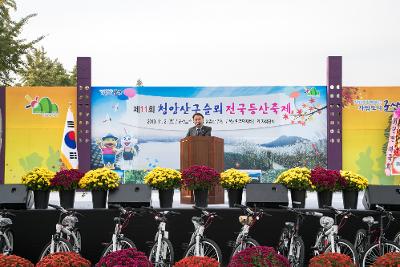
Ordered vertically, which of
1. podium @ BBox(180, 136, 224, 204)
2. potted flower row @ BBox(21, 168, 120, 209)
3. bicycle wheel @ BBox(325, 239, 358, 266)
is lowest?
bicycle wheel @ BBox(325, 239, 358, 266)

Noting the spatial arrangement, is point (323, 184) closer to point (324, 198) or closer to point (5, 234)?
point (324, 198)

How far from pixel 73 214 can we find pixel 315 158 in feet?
39.0

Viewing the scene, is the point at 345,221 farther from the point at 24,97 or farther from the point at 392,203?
the point at 24,97

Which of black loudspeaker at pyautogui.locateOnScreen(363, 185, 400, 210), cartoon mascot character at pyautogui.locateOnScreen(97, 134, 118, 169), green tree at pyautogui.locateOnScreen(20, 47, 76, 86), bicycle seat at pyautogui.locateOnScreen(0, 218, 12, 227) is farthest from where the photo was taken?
green tree at pyautogui.locateOnScreen(20, 47, 76, 86)

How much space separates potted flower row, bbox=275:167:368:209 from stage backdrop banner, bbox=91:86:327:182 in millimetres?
9977

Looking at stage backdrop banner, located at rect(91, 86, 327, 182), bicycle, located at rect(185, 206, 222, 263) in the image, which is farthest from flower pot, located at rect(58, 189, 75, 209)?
stage backdrop banner, located at rect(91, 86, 327, 182)

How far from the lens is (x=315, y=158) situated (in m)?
18.7

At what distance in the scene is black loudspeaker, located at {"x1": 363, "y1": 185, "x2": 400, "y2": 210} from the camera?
26.9 feet

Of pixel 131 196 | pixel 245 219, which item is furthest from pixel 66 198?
pixel 245 219

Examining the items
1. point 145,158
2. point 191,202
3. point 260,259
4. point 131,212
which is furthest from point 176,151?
point 260,259

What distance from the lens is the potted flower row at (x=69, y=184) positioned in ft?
27.8

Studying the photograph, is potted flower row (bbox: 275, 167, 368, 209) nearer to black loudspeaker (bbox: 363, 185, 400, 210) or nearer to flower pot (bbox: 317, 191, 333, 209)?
flower pot (bbox: 317, 191, 333, 209)

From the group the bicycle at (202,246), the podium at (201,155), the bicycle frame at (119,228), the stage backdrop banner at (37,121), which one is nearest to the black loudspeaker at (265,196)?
the podium at (201,155)

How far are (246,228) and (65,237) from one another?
2.24m
